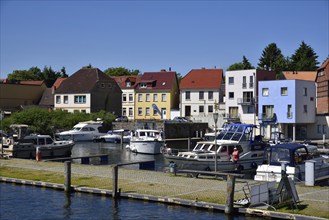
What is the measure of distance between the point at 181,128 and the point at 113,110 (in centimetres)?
2547

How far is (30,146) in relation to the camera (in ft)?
159

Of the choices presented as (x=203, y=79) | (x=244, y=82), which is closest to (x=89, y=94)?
(x=203, y=79)

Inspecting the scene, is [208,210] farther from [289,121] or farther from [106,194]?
[289,121]

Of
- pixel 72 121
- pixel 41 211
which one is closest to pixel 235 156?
pixel 41 211

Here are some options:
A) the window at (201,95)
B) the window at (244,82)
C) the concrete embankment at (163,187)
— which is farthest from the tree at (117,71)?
the concrete embankment at (163,187)

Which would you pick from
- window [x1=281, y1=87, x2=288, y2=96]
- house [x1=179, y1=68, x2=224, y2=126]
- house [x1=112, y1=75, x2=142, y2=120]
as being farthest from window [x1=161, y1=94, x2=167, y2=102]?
window [x1=281, y1=87, x2=288, y2=96]

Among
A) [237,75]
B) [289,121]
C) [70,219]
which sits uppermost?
[237,75]

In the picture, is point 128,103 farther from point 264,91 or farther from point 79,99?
point 264,91

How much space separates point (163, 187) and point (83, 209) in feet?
→ 16.0

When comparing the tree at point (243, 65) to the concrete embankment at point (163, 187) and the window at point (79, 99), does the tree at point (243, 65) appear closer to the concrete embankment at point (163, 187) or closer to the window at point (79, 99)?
the window at point (79, 99)

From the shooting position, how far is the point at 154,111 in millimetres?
98938

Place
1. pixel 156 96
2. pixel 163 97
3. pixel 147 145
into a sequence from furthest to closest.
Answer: pixel 156 96
pixel 163 97
pixel 147 145

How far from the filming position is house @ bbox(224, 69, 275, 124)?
265 ft

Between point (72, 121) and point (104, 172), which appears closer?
point (104, 172)
